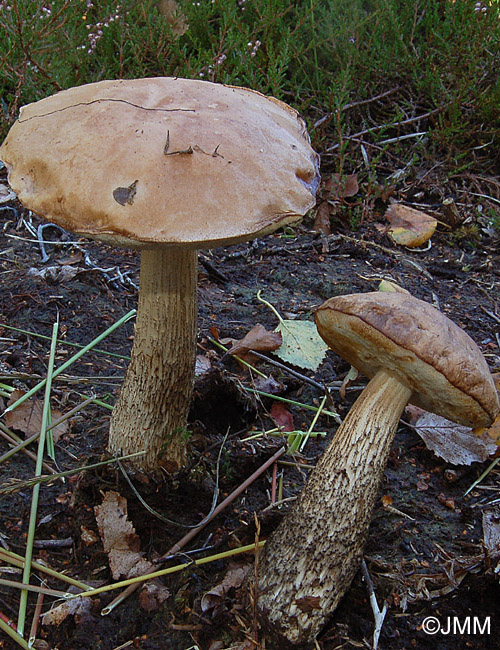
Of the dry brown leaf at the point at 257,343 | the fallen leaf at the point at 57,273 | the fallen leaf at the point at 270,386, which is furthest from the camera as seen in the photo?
the fallen leaf at the point at 57,273

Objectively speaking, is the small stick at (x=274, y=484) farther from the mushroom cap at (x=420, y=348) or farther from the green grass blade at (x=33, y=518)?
the green grass blade at (x=33, y=518)

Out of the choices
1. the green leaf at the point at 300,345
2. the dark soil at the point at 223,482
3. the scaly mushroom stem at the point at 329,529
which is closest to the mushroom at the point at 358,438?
the scaly mushroom stem at the point at 329,529

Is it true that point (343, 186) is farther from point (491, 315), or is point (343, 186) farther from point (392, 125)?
point (491, 315)

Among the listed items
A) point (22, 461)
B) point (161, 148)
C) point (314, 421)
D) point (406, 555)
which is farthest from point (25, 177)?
point (406, 555)

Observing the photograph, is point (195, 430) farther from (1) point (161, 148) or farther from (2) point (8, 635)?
(1) point (161, 148)

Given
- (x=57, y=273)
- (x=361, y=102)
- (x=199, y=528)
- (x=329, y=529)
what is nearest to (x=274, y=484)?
(x=199, y=528)

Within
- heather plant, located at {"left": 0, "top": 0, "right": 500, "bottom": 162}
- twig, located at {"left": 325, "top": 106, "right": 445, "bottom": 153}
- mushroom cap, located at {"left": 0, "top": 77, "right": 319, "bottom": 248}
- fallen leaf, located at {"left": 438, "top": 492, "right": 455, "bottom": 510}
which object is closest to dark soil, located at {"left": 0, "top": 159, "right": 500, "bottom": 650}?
fallen leaf, located at {"left": 438, "top": 492, "right": 455, "bottom": 510}

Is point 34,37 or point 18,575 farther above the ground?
point 34,37
